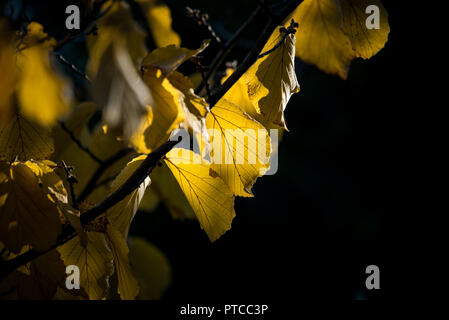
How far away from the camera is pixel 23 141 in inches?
19.3

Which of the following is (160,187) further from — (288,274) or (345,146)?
(345,146)

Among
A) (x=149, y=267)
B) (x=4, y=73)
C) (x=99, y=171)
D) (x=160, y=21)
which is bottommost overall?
(x=149, y=267)

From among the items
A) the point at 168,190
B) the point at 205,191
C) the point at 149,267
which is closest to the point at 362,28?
the point at 205,191

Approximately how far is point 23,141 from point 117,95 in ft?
0.96

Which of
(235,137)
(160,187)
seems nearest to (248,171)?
(235,137)

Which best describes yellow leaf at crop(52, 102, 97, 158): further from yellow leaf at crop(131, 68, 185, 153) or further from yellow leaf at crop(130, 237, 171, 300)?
yellow leaf at crop(131, 68, 185, 153)

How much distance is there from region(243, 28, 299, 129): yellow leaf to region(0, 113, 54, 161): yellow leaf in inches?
10.5

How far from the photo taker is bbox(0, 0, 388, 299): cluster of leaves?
267mm

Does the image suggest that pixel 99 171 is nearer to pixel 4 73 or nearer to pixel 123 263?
pixel 123 263

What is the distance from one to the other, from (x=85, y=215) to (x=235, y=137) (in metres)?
0.19

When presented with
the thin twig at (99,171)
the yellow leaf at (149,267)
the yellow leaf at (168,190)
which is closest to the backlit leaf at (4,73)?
the thin twig at (99,171)

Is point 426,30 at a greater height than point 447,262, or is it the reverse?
point 426,30

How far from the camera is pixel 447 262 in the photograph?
224cm

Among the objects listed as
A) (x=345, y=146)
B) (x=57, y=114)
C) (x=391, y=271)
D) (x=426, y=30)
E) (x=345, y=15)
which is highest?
(x=426, y=30)
